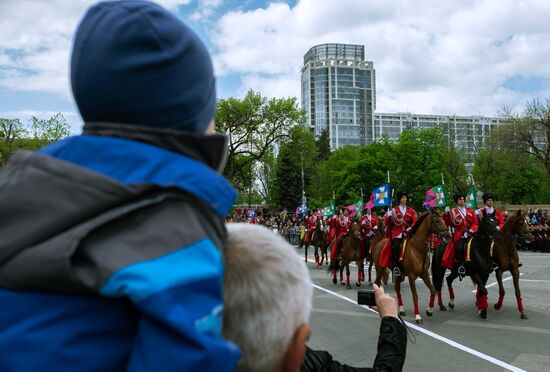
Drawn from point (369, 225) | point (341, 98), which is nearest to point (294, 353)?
point (369, 225)

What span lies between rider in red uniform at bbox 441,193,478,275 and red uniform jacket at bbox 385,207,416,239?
2.49 feet

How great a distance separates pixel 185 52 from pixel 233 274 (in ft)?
1.46

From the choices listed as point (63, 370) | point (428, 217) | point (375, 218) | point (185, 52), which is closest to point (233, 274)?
point (63, 370)

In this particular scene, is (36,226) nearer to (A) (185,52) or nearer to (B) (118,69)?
(B) (118,69)

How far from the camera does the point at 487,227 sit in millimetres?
10688

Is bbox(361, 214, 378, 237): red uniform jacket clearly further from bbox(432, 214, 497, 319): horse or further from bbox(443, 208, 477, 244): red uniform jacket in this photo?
bbox(432, 214, 497, 319): horse

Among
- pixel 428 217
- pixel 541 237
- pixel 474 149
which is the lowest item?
pixel 541 237

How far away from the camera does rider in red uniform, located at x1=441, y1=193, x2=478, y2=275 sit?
441 inches

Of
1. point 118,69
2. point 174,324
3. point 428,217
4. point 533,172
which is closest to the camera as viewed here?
point 174,324

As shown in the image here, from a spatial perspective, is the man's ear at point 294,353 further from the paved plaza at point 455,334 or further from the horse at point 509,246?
the horse at point 509,246

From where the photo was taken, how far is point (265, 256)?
1.00 m

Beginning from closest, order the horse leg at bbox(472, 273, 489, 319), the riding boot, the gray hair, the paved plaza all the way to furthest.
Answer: the gray hair
the paved plaza
the horse leg at bbox(472, 273, 489, 319)
the riding boot

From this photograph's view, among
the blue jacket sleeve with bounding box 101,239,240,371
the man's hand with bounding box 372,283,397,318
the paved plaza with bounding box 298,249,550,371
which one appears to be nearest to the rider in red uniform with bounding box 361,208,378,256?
the paved plaza with bounding box 298,249,550,371

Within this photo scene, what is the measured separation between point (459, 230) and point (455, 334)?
10.2 feet
